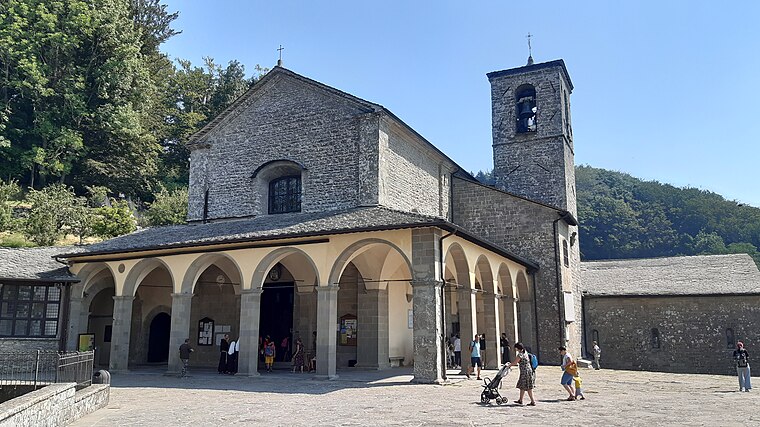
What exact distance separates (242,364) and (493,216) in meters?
11.7

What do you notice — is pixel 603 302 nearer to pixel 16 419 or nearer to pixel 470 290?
pixel 470 290

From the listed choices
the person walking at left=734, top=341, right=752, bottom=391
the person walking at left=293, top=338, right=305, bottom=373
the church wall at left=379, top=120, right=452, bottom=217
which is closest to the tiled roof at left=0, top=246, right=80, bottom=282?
the person walking at left=293, top=338, right=305, bottom=373

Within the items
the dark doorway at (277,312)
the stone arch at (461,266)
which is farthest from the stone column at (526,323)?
the dark doorway at (277,312)

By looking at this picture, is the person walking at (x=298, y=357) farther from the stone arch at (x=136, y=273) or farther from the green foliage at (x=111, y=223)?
the green foliage at (x=111, y=223)

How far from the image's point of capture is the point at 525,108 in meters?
27.0

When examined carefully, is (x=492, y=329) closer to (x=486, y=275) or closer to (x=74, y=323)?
(x=486, y=275)

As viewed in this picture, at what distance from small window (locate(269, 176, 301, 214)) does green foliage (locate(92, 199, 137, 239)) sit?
11.4 m

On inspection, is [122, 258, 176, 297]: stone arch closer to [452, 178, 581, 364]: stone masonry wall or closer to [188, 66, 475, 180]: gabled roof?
[188, 66, 475, 180]: gabled roof

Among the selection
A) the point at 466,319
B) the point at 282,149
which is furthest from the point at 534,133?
the point at 466,319

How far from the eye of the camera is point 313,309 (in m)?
18.6

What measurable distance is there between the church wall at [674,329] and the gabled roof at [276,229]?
7093 mm

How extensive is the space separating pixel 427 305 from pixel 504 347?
601cm

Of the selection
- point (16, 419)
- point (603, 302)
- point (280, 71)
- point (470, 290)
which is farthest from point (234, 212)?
point (603, 302)

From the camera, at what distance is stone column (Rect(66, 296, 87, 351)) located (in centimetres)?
1756
